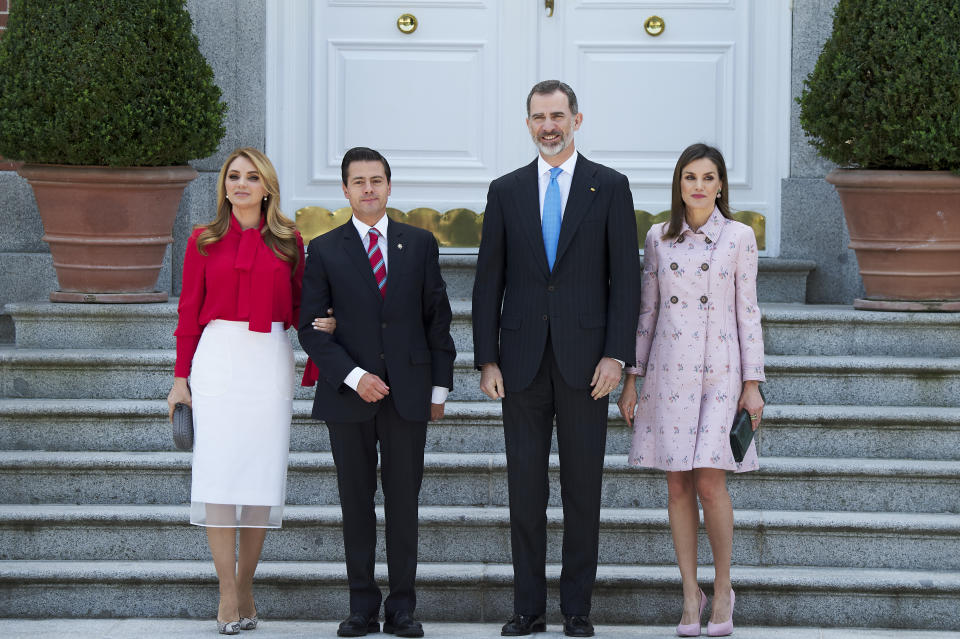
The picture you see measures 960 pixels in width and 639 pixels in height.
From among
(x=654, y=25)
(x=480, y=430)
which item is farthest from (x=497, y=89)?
(x=480, y=430)

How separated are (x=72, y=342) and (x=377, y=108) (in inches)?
76.8

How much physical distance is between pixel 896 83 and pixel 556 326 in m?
1.98

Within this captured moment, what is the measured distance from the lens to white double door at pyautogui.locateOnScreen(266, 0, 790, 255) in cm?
661

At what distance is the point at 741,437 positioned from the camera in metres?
4.19

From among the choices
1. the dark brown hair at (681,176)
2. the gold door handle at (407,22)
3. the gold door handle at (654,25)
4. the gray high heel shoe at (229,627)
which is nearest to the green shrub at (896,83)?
the gold door handle at (654,25)

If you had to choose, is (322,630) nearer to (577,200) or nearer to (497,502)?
(497,502)

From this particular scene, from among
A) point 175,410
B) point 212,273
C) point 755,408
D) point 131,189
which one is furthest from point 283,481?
point 131,189

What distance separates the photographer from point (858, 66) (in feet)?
17.7

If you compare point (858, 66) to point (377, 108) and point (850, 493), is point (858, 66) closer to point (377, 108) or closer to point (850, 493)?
point (850, 493)

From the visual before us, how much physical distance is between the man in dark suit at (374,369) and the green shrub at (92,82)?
1.63 m

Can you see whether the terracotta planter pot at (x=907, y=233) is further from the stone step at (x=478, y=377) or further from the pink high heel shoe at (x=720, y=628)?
the pink high heel shoe at (x=720, y=628)

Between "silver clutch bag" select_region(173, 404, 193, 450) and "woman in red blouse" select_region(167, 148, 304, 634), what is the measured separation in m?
0.02

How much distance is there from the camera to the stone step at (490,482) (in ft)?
16.1

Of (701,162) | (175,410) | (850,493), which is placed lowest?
(850,493)
